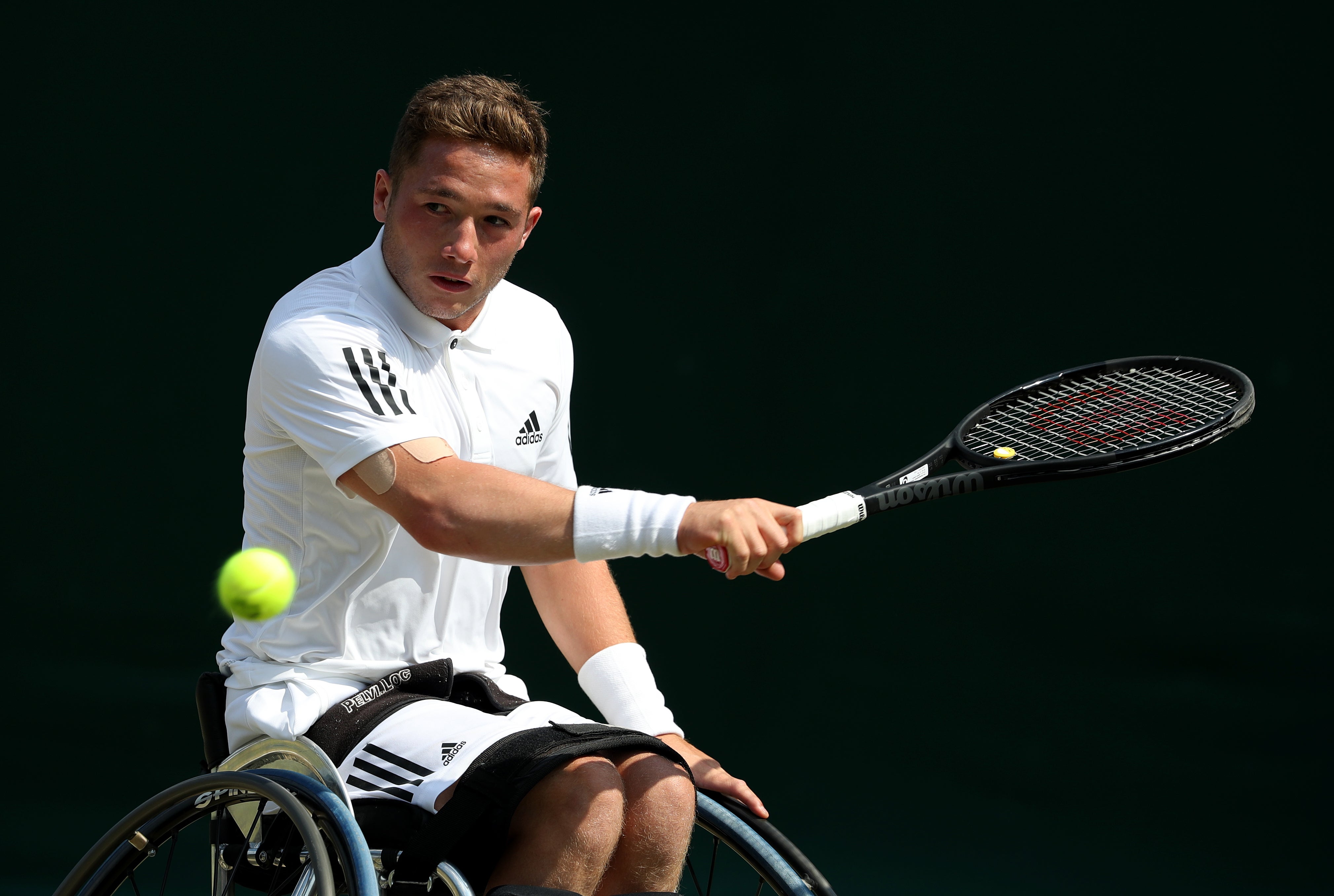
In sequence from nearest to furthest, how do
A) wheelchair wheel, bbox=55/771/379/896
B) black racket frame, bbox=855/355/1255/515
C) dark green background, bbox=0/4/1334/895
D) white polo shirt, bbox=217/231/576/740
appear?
wheelchair wheel, bbox=55/771/379/896 → white polo shirt, bbox=217/231/576/740 → black racket frame, bbox=855/355/1255/515 → dark green background, bbox=0/4/1334/895

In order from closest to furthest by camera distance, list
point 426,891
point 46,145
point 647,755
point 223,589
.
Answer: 1. point 426,891
2. point 647,755
3. point 223,589
4. point 46,145

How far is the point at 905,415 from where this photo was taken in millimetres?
3094

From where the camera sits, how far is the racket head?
68.5 inches

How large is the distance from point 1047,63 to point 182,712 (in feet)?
7.80

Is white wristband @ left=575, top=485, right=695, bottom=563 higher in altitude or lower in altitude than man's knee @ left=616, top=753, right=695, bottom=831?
higher

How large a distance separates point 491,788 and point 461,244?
2.18ft

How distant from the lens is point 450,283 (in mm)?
1719

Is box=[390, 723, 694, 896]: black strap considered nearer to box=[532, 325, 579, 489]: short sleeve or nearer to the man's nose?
box=[532, 325, 579, 489]: short sleeve

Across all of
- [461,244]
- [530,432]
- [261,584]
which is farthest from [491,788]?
[461,244]

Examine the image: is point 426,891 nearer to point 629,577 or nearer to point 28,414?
point 629,577

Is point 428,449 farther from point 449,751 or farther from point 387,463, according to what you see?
point 449,751

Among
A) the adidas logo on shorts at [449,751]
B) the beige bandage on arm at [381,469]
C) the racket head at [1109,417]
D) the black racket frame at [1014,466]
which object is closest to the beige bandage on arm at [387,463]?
the beige bandage on arm at [381,469]

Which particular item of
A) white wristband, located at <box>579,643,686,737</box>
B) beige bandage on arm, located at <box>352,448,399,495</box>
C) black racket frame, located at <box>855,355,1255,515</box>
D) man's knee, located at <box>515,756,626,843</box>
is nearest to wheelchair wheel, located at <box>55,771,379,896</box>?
man's knee, located at <box>515,756,626,843</box>

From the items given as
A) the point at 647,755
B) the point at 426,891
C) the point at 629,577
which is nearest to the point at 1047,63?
the point at 629,577
